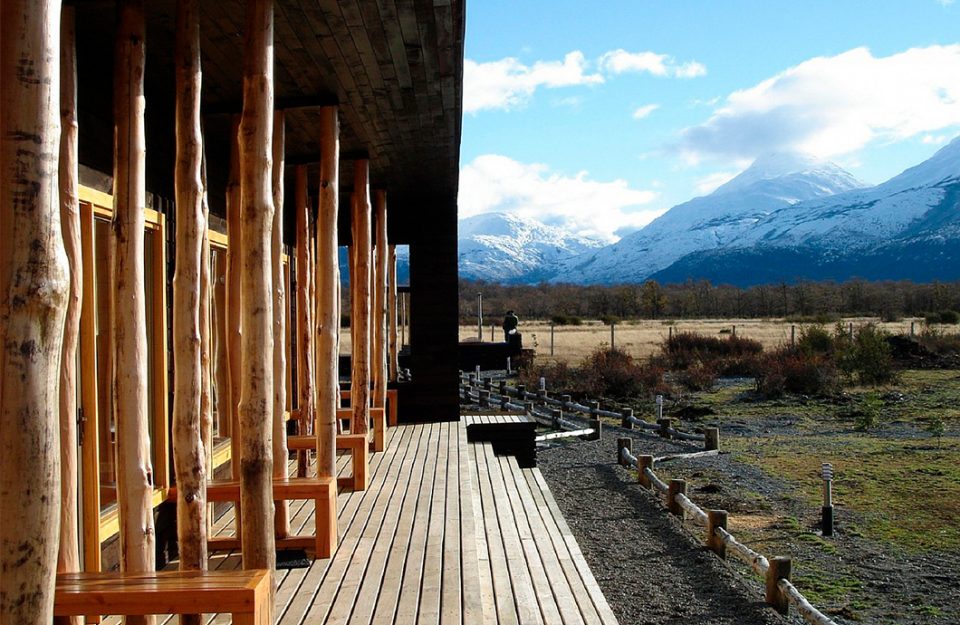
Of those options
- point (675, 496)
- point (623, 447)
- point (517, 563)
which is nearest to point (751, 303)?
point (623, 447)

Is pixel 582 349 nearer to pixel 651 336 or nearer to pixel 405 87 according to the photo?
pixel 651 336

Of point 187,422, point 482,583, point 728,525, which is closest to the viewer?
point 187,422

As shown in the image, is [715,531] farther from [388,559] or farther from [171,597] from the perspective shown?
[171,597]

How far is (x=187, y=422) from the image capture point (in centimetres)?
361

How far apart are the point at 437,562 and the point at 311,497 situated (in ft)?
2.63

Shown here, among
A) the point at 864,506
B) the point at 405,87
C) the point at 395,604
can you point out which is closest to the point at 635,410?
the point at 864,506

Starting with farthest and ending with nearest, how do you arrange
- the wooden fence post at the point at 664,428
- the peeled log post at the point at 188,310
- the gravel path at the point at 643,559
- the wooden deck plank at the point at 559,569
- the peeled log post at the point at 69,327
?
the wooden fence post at the point at 664,428, the gravel path at the point at 643,559, the wooden deck plank at the point at 559,569, the peeled log post at the point at 188,310, the peeled log post at the point at 69,327

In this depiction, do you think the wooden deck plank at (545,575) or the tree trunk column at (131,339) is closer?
the tree trunk column at (131,339)

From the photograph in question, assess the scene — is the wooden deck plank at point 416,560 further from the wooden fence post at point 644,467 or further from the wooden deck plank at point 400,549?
the wooden fence post at point 644,467

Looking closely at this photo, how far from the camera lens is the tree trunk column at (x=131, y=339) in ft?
11.2

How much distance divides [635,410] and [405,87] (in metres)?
13.8

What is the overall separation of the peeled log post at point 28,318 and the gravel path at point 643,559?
16.2 ft

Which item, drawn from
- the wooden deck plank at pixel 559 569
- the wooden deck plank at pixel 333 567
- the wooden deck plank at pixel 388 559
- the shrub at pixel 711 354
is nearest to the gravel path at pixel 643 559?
the wooden deck plank at pixel 559 569

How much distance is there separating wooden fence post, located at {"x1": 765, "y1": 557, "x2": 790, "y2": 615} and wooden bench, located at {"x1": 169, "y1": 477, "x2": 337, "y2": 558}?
3553 millimetres
